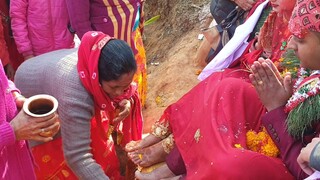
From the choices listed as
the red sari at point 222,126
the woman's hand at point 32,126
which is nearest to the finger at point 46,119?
the woman's hand at point 32,126

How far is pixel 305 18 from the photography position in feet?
7.26

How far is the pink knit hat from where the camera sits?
2176 mm

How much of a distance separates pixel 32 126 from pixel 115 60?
2.00ft

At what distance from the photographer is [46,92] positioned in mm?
2650

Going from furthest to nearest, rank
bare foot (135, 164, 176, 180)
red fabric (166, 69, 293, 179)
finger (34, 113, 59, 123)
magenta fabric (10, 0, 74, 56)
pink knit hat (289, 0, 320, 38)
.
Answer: magenta fabric (10, 0, 74, 56) < bare foot (135, 164, 176, 180) < red fabric (166, 69, 293, 179) < pink knit hat (289, 0, 320, 38) < finger (34, 113, 59, 123)

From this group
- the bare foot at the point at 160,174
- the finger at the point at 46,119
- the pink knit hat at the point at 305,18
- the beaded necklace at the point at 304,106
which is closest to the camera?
the finger at the point at 46,119

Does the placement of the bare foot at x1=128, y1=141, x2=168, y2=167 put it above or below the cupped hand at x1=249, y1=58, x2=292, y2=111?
below

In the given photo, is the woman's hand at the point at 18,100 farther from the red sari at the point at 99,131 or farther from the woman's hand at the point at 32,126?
the red sari at the point at 99,131

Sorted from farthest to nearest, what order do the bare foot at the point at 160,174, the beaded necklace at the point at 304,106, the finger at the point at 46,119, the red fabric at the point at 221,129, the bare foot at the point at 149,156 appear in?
1. the bare foot at the point at 149,156
2. the bare foot at the point at 160,174
3. the red fabric at the point at 221,129
4. the beaded necklace at the point at 304,106
5. the finger at the point at 46,119

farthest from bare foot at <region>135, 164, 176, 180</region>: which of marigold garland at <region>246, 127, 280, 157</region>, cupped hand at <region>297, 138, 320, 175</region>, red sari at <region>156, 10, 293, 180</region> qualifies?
cupped hand at <region>297, 138, 320, 175</region>

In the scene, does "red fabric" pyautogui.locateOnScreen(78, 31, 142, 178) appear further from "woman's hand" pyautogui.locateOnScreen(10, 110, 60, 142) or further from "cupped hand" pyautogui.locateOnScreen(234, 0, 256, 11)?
"cupped hand" pyautogui.locateOnScreen(234, 0, 256, 11)

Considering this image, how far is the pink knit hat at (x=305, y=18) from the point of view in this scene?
2176mm

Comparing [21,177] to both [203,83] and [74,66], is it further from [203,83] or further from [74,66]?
[203,83]

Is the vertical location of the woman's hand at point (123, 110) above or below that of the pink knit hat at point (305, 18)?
below
